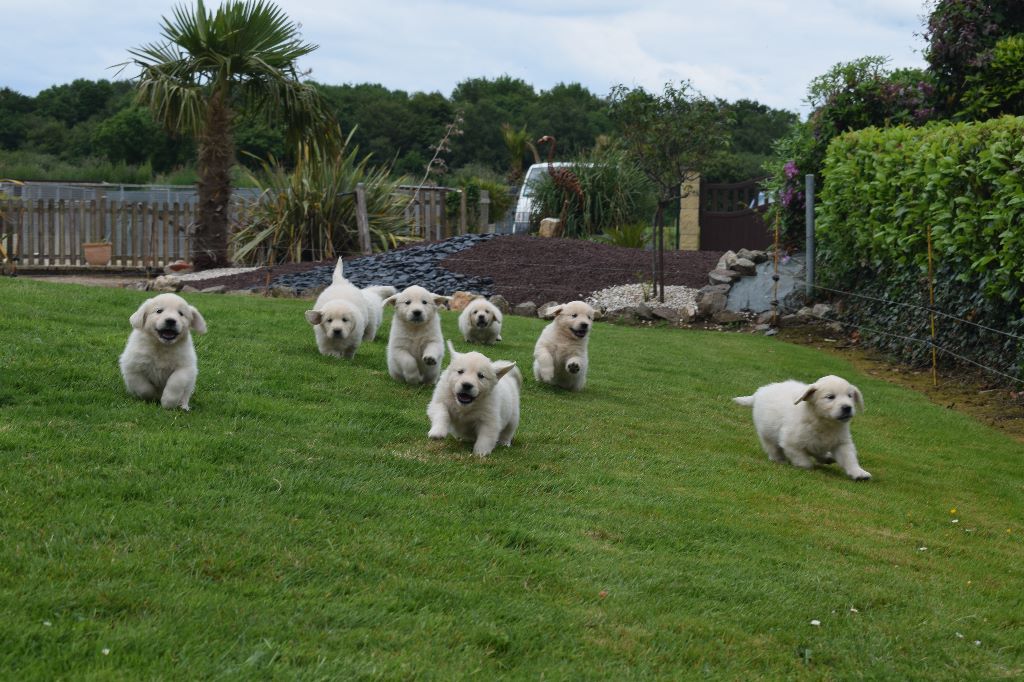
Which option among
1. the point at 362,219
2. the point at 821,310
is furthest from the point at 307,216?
the point at 821,310

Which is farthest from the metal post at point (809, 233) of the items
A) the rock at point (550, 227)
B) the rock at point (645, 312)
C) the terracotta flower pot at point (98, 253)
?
the terracotta flower pot at point (98, 253)

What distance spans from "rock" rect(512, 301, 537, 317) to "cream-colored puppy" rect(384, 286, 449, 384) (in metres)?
8.40

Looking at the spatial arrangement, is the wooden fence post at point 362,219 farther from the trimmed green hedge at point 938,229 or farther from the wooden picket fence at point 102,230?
the trimmed green hedge at point 938,229

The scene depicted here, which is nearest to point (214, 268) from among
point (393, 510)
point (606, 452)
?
point (606, 452)

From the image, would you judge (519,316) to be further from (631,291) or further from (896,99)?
(896,99)

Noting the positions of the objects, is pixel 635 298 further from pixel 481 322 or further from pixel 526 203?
pixel 526 203

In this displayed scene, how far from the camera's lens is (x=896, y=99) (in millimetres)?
18828

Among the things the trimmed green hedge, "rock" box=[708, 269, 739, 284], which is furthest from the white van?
the trimmed green hedge

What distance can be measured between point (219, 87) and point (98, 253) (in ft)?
18.3

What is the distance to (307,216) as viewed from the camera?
23672 mm

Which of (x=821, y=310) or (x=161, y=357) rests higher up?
(x=821, y=310)

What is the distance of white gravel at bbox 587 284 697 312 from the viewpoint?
18141 millimetres

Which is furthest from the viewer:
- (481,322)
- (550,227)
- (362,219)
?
(550,227)

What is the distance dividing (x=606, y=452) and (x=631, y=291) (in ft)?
39.2
